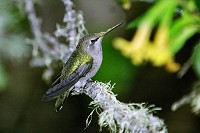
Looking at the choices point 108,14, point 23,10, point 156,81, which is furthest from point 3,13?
point 156,81

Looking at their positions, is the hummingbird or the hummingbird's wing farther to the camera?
the hummingbird

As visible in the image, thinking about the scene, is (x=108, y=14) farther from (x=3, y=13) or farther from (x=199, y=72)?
(x=199, y=72)

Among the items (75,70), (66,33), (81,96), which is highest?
(81,96)

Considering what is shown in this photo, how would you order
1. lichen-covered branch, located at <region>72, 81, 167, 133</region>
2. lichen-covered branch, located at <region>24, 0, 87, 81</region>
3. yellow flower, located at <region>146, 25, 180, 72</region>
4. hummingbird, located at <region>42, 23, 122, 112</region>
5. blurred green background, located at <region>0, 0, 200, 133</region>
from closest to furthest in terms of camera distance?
lichen-covered branch, located at <region>72, 81, 167, 133</region> → hummingbird, located at <region>42, 23, 122, 112</region> → lichen-covered branch, located at <region>24, 0, 87, 81</region> → yellow flower, located at <region>146, 25, 180, 72</region> → blurred green background, located at <region>0, 0, 200, 133</region>

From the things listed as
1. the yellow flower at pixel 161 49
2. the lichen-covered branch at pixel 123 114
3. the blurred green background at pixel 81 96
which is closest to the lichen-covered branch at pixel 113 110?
the lichen-covered branch at pixel 123 114

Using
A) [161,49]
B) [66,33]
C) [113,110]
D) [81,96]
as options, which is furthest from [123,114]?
[81,96]

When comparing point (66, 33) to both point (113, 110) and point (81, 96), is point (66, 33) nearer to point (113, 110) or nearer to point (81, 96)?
point (113, 110)

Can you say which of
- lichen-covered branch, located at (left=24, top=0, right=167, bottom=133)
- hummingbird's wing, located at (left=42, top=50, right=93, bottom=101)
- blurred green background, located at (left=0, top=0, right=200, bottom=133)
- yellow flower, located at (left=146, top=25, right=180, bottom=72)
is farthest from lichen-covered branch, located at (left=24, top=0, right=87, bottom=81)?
blurred green background, located at (left=0, top=0, right=200, bottom=133)

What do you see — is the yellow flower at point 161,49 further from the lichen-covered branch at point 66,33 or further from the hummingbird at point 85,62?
the hummingbird at point 85,62

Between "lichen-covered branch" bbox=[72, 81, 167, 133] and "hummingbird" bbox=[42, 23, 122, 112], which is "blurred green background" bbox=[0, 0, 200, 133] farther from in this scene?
"lichen-covered branch" bbox=[72, 81, 167, 133]

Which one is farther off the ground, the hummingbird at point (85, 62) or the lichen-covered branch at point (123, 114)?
the hummingbird at point (85, 62)

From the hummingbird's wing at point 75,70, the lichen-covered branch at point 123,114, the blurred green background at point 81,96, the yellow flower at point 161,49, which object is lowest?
the lichen-covered branch at point 123,114
